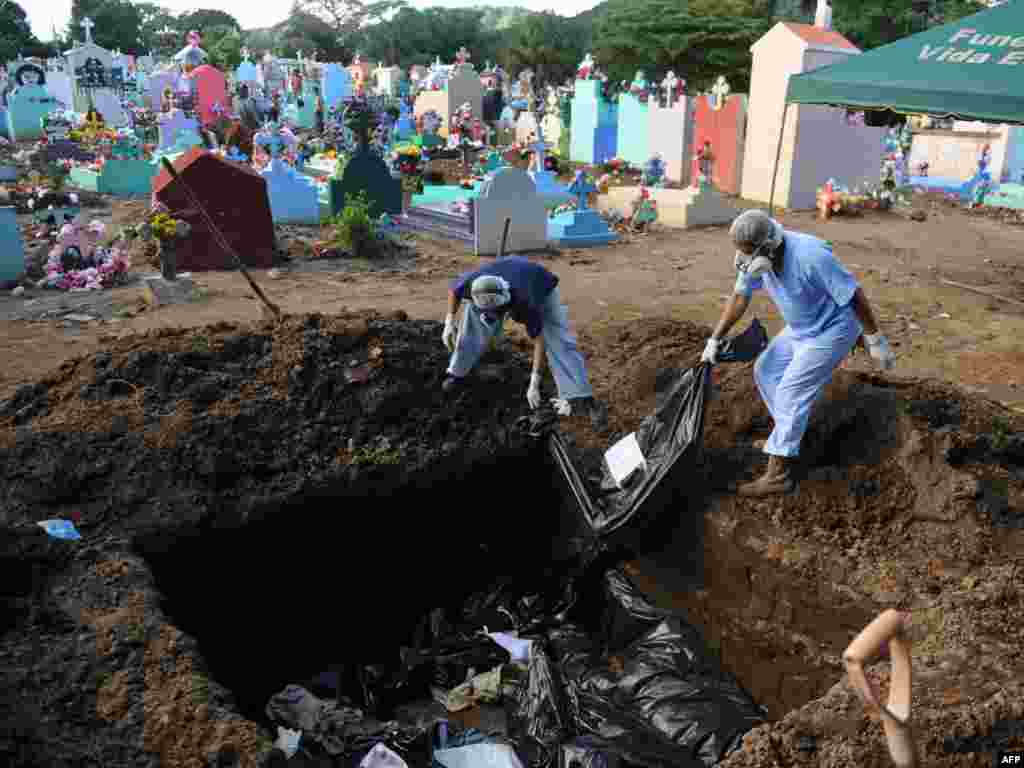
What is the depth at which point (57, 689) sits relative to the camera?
2738mm

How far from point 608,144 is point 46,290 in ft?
47.0

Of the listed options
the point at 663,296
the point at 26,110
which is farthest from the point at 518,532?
the point at 26,110

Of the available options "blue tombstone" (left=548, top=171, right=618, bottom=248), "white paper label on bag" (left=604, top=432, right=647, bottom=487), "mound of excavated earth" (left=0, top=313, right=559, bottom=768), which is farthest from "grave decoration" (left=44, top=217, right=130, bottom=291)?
"white paper label on bag" (left=604, top=432, right=647, bottom=487)

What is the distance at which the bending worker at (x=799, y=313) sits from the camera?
3.85 metres

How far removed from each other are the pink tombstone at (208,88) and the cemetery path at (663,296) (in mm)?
14102

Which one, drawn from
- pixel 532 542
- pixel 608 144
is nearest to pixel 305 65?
pixel 608 144

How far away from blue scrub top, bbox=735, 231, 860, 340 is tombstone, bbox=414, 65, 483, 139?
20822mm

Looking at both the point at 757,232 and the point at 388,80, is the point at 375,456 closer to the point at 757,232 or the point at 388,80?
the point at 757,232

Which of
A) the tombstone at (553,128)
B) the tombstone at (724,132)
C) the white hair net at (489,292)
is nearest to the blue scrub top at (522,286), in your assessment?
the white hair net at (489,292)

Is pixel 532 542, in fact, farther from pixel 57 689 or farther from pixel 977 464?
pixel 57 689

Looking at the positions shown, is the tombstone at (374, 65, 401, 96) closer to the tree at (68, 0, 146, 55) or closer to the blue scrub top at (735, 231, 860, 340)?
the tree at (68, 0, 146, 55)

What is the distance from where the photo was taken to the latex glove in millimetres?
5105

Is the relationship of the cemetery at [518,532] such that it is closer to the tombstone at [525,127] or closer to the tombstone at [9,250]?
the tombstone at [9,250]

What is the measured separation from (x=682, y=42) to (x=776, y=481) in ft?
93.3
